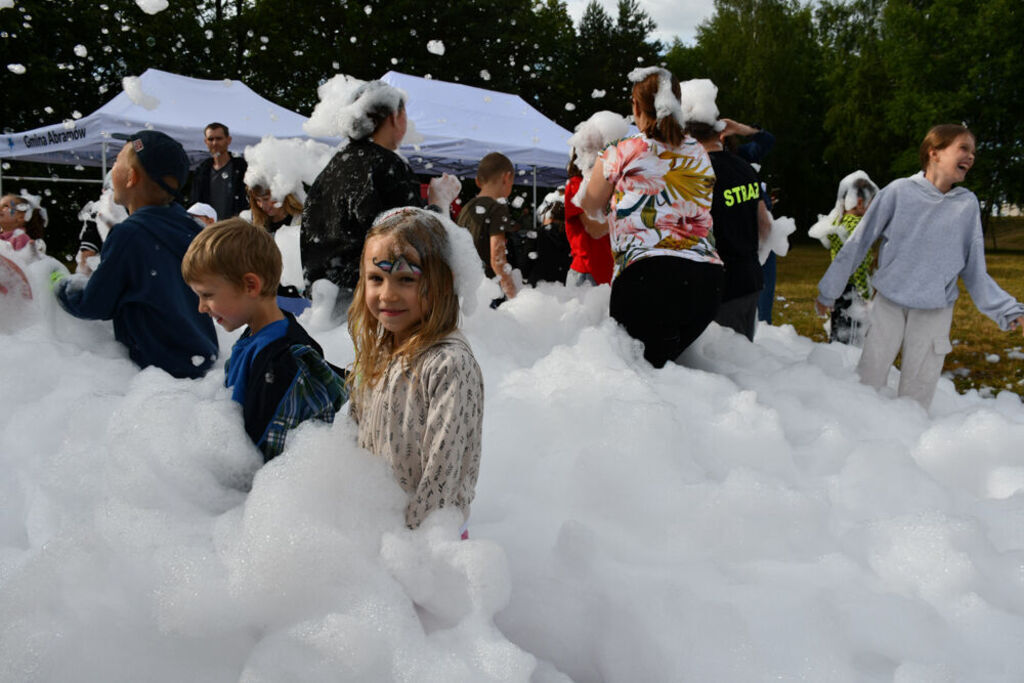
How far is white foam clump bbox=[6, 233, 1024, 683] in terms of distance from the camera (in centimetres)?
183

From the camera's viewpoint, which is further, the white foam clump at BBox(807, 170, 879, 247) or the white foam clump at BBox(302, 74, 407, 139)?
the white foam clump at BBox(807, 170, 879, 247)

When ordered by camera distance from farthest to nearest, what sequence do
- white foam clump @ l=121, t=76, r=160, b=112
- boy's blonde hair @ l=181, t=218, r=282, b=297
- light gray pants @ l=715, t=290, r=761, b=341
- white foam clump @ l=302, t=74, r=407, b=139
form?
white foam clump @ l=121, t=76, r=160, b=112 < light gray pants @ l=715, t=290, r=761, b=341 < white foam clump @ l=302, t=74, r=407, b=139 < boy's blonde hair @ l=181, t=218, r=282, b=297

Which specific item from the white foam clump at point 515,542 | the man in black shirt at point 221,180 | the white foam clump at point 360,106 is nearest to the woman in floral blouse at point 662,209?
the white foam clump at point 515,542

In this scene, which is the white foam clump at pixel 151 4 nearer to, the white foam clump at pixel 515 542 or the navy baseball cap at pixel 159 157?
the navy baseball cap at pixel 159 157

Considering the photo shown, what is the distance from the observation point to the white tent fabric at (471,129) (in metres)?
10.9

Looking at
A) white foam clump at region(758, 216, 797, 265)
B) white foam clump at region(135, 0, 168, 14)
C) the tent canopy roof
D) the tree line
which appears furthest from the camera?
the tree line

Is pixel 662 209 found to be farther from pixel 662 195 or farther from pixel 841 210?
pixel 841 210

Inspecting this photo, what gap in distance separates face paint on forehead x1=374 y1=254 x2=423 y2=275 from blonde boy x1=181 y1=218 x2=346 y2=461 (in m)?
0.36

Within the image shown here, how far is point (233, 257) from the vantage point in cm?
220

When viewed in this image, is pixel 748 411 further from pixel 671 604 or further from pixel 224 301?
pixel 224 301

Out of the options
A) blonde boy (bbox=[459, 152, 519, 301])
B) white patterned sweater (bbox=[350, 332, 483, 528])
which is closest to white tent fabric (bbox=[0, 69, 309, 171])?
blonde boy (bbox=[459, 152, 519, 301])

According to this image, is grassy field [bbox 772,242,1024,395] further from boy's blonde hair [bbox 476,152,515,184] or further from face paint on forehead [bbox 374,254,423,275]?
face paint on forehead [bbox 374,254,423,275]

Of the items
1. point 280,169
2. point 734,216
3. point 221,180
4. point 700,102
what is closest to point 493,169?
point 280,169

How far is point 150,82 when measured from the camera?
10.5 metres
